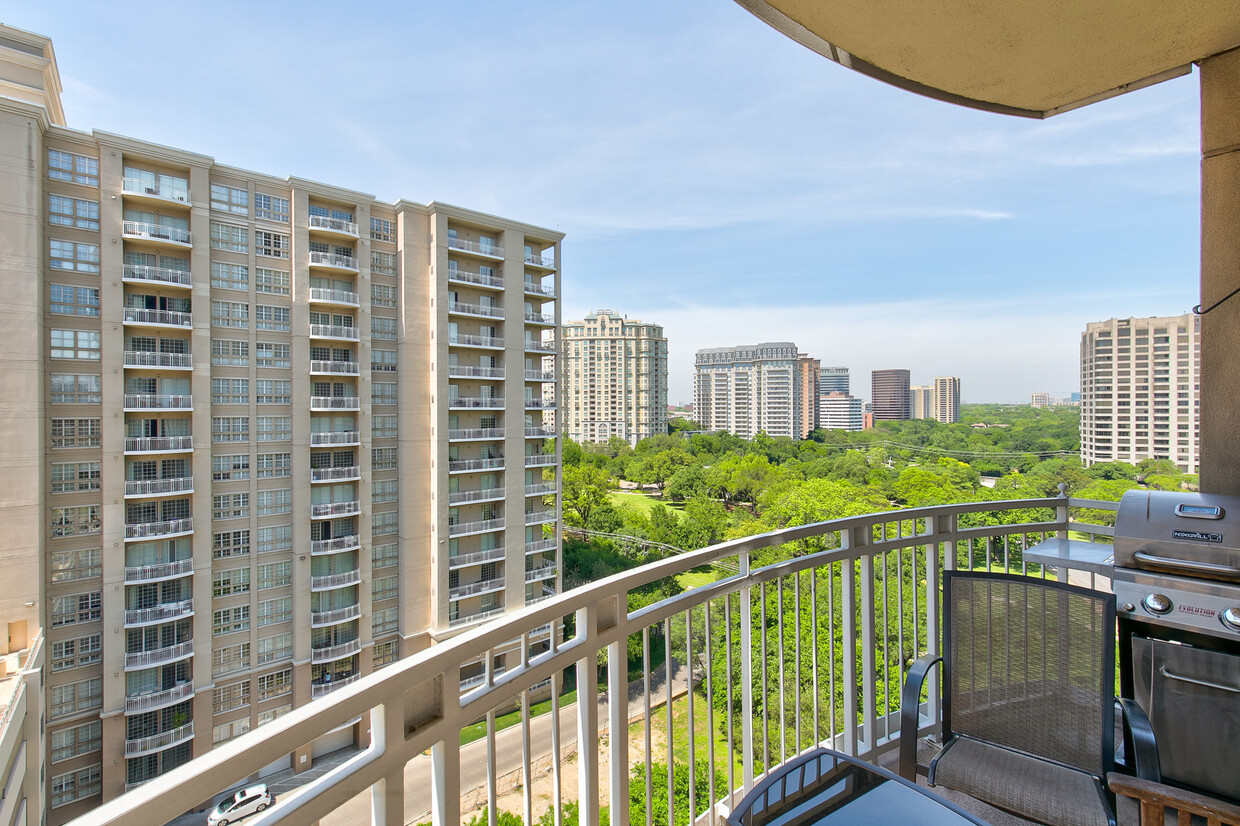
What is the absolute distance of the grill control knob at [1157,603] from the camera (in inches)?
57.6

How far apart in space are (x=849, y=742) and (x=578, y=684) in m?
1.26

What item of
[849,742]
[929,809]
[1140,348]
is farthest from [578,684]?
[1140,348]

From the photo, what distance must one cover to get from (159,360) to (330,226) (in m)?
4.49

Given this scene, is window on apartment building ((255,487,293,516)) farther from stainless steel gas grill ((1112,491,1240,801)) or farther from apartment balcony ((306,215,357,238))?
stainless steel gas grill ((1112,491,1240,801))

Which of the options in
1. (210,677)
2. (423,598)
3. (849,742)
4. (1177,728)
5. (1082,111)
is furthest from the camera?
(423,598)

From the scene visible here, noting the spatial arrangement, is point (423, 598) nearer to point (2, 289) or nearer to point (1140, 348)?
point (2, 289)

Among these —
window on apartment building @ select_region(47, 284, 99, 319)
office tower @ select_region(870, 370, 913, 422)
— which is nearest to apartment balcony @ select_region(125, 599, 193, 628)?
window on apartment building @ select_region(47, 284, 99, 319)

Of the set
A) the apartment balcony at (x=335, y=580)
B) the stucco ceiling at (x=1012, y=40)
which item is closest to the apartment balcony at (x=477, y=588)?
the apartment balcony at (x=335, y=580)

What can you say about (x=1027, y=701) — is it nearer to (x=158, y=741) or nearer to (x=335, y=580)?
(x=335, y=580)

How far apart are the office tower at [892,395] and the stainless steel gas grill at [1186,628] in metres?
48.8

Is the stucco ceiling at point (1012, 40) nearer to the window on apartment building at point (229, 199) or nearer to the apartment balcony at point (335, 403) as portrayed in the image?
the apartment balcony at point (335, 403)

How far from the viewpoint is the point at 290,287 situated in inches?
474

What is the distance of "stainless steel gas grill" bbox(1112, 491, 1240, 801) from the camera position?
1.41 meters

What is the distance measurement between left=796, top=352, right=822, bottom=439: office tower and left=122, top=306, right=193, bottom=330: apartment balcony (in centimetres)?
4157
